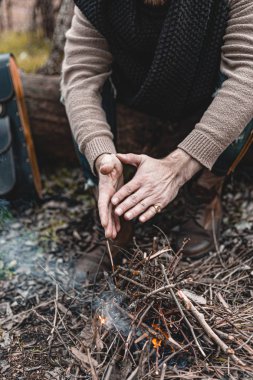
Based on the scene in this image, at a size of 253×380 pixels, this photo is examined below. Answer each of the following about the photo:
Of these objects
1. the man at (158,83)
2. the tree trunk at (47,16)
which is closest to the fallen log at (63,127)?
the man at (158,83)

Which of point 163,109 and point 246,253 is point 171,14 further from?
point 246,253

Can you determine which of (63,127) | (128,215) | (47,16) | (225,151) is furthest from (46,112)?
(47,16)

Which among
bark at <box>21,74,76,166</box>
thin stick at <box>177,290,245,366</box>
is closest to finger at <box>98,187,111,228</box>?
thin stick at <box>177,290,245,366</box>

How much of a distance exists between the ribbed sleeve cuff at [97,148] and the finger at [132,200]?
0.27 m

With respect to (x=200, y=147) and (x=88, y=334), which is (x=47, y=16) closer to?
(x=200, y=147)

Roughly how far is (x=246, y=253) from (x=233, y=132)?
2.14 feet

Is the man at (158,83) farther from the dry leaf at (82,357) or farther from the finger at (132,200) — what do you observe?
the dry leaf at (82,357)

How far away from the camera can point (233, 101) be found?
1.81 m

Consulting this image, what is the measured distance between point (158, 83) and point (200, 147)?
0.38 metres

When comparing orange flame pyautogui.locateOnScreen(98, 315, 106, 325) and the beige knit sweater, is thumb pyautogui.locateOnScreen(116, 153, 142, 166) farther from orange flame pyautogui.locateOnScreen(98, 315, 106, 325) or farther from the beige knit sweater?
orange flame pyautogui.locateOnScreen(98, 315, 106, 325)

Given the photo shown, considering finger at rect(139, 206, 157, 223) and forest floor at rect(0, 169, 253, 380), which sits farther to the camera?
finger at rect(139, 206, 157, 223)

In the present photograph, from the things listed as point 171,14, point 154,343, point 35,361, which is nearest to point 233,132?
point 171,14

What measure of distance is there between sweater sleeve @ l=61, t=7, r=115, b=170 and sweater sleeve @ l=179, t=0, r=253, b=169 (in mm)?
400

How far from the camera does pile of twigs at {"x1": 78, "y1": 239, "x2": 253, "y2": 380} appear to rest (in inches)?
56.8
